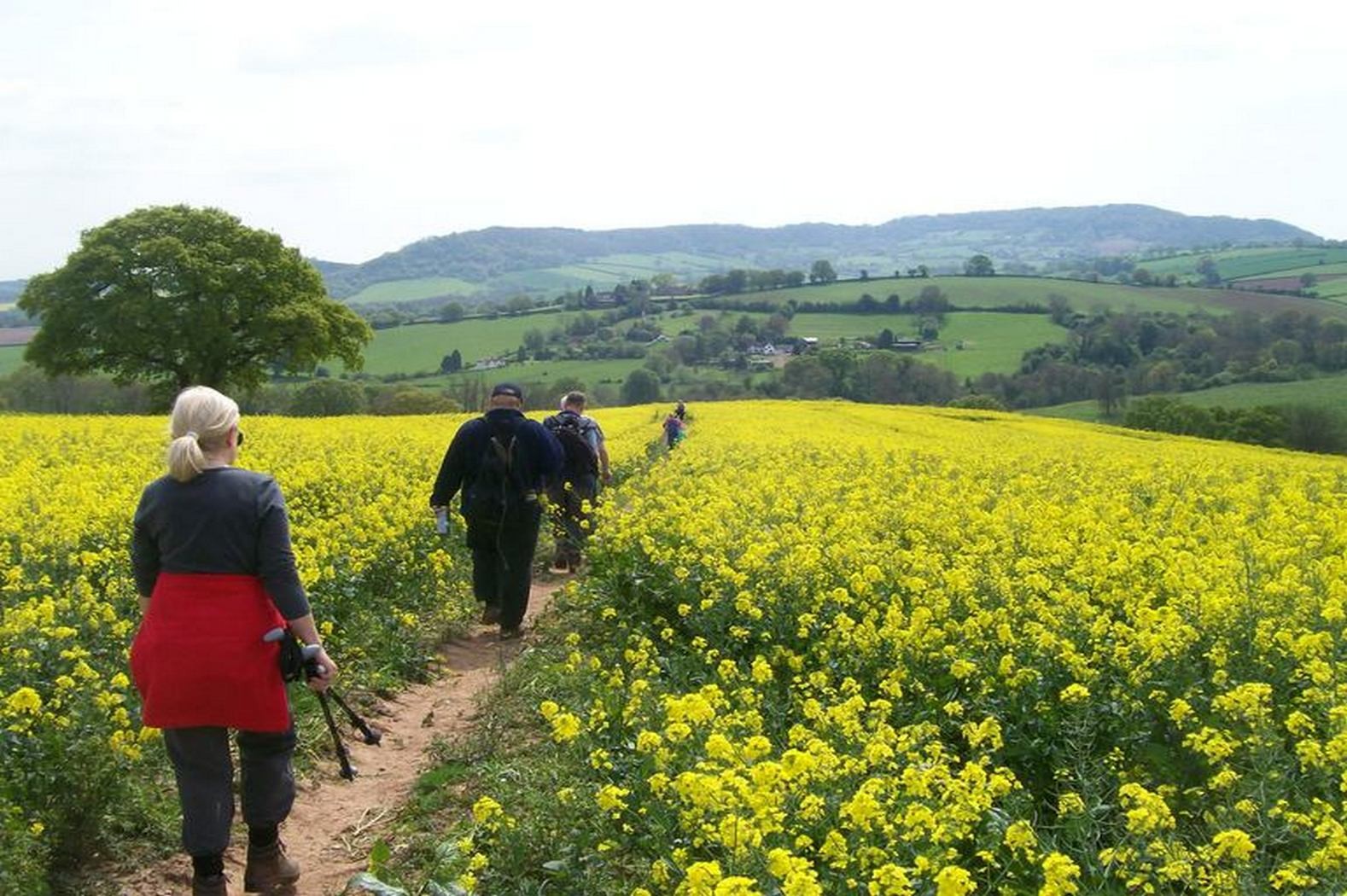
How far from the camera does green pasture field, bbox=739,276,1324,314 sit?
360 ft

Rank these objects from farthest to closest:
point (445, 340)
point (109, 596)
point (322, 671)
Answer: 1. point (445, 340)
2. point (109, 596)
3. point (322, 671)

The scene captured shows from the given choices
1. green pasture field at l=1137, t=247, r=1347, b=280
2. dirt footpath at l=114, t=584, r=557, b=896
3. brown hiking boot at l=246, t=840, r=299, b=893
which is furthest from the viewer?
green pasture field at l=1137, t=247, r=1347, b=280

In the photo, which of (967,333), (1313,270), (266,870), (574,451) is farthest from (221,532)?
(1313,270)

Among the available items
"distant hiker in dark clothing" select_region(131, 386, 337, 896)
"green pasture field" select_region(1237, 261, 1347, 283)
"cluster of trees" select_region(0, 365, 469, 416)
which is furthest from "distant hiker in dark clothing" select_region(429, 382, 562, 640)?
"green pasture field" select_region(1237, 261, 1347, 283)

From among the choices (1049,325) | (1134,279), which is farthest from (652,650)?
(1134,279)

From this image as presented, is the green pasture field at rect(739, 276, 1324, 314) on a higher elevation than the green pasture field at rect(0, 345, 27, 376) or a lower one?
higher

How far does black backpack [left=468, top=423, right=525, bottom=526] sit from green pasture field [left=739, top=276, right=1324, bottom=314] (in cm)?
10548

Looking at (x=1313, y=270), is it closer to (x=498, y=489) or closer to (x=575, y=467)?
(x=575, y=467)

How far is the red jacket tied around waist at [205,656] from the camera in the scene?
16.8 ft

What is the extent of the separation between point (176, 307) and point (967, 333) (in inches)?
2990

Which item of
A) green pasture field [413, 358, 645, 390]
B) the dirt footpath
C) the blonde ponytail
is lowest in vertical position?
green pasture field [413, 358, 645, 390]

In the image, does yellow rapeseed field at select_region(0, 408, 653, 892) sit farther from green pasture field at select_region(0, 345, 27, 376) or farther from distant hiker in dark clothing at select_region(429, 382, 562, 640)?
green pasture field at select_region(0, 345, 27, 376)

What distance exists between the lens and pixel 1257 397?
65688 millimetres

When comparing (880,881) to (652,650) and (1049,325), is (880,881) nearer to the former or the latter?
(652,650)
